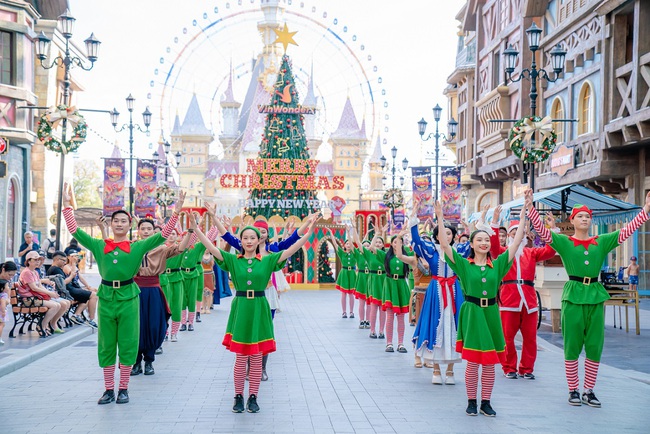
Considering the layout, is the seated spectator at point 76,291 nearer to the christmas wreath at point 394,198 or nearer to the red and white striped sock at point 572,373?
the red and white striped sock at point 572,373

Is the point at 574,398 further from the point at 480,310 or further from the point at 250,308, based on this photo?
the point at 250,308

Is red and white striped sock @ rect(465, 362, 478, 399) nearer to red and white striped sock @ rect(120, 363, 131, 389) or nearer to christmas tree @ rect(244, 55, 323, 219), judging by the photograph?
red and white striped sock @ rect(120, 363, 131, 389)

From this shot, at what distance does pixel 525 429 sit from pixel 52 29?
105ft

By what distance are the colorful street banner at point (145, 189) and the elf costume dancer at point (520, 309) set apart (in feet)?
80.9

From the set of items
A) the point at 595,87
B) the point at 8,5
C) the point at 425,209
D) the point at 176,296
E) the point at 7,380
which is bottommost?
the point at 7,380

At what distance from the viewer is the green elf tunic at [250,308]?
26.4 feet

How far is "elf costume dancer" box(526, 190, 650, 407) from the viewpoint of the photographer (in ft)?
27.6

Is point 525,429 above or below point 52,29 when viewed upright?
below

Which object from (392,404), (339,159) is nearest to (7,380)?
(392,404)

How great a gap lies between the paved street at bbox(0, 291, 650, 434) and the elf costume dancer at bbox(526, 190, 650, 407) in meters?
0.42

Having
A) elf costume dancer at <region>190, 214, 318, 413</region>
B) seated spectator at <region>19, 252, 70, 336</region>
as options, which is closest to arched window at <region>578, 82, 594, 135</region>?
seated spectator at <region>19, 252, 70, 336</region>

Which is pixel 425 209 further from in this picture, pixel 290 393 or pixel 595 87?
pixel 290 393

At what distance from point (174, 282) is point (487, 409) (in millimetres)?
6586

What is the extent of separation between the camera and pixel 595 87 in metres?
25.7
